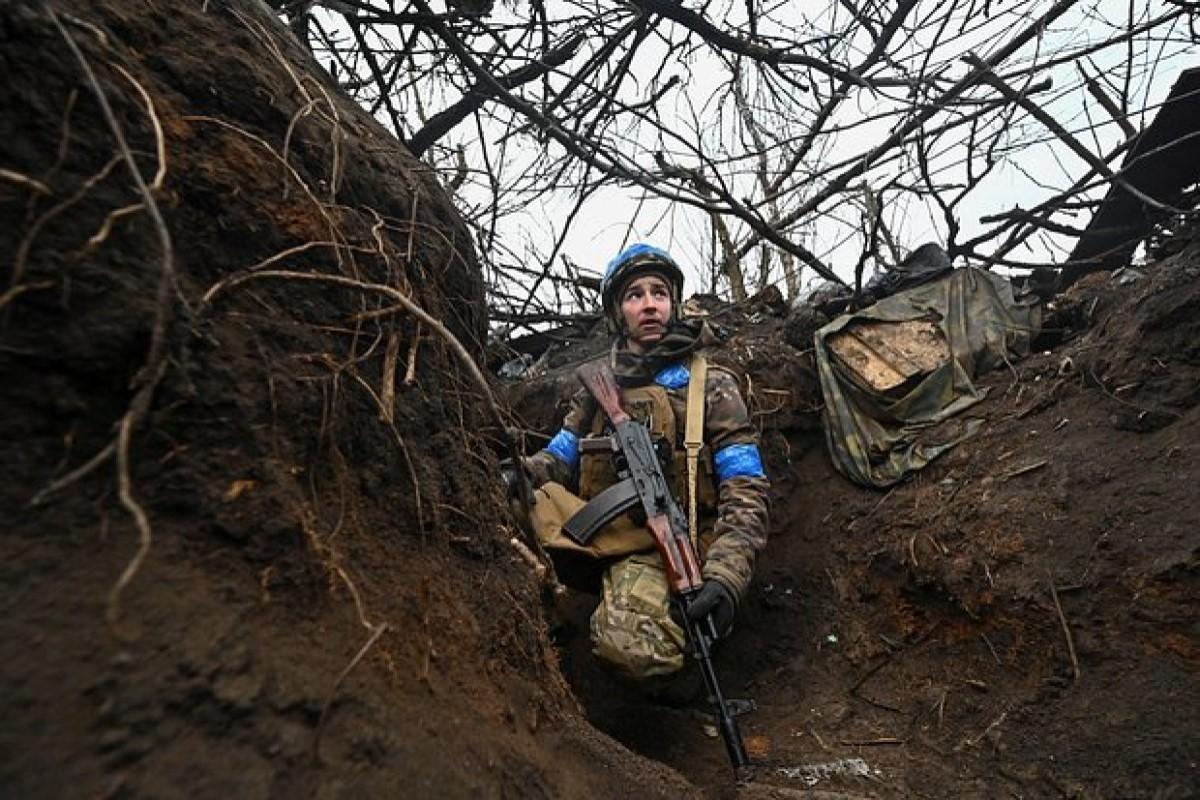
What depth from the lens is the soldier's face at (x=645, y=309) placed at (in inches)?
139

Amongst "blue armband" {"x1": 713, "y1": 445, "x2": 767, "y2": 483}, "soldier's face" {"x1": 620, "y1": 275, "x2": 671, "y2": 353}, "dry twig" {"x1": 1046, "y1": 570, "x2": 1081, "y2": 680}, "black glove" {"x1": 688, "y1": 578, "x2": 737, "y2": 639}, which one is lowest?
"dry twig" {"x1": 1046, "y1": 570, "x2": 1081, "y2": 680}

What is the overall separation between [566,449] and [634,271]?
1.19m

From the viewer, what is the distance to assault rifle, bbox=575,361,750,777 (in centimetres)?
221

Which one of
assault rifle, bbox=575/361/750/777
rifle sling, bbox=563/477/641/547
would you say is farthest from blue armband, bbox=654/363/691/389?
rifle sling, bbox=563/477/641/547

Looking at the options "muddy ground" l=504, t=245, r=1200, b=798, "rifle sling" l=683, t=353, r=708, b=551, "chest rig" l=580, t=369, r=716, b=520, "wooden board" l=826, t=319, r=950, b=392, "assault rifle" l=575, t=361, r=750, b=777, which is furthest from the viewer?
"wooden board" l=826, t=319, r=950, b=392

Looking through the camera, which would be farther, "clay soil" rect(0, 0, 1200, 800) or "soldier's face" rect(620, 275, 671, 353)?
"soldier's face" rect(620, 275, 671, 353)

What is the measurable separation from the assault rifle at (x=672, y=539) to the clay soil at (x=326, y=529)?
0.25 meters

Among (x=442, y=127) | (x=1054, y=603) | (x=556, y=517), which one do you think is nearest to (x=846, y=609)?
(x=1054, y=603)

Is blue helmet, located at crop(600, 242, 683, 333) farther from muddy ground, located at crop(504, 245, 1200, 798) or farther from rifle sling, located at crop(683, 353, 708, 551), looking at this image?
muddy ground, located at crop(504, 245, 1200, 798)

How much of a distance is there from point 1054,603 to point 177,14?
10.3 ft

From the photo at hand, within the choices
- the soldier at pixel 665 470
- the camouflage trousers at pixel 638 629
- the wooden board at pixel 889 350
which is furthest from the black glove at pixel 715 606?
the wooden board at pixel 889 350

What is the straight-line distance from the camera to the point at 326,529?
991 mm

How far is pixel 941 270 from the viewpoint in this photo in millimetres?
3836

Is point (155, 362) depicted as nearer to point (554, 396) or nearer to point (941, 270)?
point (554, 396)
